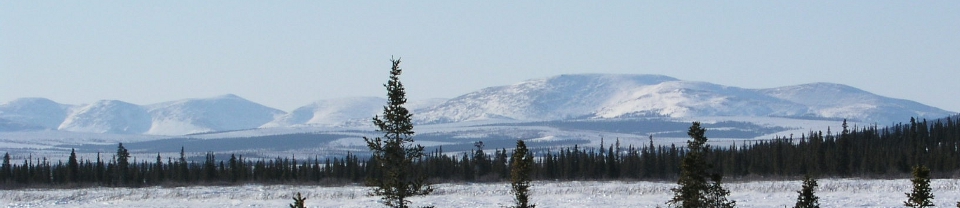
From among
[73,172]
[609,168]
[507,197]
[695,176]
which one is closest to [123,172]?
[73,172]

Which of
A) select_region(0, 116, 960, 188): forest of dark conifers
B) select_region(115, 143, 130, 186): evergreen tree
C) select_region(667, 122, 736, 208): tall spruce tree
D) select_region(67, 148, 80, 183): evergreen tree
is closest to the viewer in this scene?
select_region(667, 122, 736, 208): tall spruce tree

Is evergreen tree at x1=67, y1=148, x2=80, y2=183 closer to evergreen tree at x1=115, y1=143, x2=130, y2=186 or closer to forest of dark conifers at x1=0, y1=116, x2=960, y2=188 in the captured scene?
forest of dark conifers at x1=0, y1=116, x2=960, y2=188

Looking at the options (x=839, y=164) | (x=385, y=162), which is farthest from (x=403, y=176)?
(x=839, y=164)

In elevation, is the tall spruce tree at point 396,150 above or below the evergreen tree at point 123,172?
above

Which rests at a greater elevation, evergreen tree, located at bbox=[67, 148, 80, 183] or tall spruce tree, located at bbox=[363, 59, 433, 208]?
tall spruce tree, located at bbox=[363, 59, 433, 208]

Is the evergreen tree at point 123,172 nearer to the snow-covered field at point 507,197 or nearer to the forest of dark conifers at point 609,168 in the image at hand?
the forest of dark conifers at point 609,168

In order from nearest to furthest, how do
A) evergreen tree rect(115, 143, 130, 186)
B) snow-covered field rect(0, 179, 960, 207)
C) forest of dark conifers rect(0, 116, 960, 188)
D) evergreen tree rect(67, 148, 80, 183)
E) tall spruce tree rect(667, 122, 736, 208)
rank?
tall spruce tree rect(667, 122, 736, 208)
snow-covered field rect(0, 179, 960, 207)
forest of dark conifers rect(0, 116, 960, 188)
evergreen tree rect(115, 143, 130, 186)
evergreen tree rect(67, 148, 80, 183)

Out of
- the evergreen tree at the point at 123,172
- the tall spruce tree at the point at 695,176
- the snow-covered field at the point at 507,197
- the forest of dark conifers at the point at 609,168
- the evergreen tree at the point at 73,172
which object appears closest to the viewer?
the tall spruce tree at the point at 695,176

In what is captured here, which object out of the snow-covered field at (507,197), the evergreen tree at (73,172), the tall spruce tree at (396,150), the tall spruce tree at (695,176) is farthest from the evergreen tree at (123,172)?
the tall spruce tree at (695,176)

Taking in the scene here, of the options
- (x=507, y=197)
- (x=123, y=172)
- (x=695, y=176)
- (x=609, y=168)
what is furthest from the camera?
(x=123, y=172)

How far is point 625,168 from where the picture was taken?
139m

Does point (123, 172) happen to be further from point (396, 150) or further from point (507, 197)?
point (396, 150)

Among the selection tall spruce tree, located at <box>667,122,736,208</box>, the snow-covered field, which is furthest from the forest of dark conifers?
tall spruce tree, located at <box>667,122,736,208</box>

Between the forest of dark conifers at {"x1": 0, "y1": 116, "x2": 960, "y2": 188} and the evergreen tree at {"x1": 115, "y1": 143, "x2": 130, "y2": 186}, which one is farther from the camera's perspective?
the evergreen tree at {"x1": 115, "y1": 143, "x2": 130, "y2": 186}
